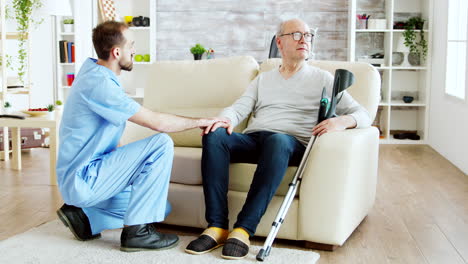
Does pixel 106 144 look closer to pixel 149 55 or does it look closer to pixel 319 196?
pixel 319 196

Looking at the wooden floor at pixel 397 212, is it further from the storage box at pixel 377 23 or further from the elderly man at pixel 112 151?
the storage box at pixel 377 23

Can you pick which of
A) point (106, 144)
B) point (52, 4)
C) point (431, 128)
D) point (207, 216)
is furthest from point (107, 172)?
point (431, 128)

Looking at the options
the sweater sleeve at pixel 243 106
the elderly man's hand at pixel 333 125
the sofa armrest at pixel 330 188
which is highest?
the sweater sleeve at pixel 243 106

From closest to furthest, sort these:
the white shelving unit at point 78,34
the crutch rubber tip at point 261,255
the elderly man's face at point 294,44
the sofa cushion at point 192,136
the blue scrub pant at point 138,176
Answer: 1. the crutch rubber tip at point 261,255
2. the blue scrub pant at point 138,176
3. the elderly man's face at point 294,44
4. the sofa cushion at point 192,136
5. the white shelving unit at point 78,34

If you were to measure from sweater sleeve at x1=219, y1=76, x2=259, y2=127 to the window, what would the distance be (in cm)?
233

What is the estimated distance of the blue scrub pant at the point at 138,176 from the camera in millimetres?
2699

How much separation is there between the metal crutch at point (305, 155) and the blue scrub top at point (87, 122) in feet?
2.54

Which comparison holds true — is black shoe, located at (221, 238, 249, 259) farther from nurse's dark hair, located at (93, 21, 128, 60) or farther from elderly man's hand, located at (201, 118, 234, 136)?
nurse's dark hair, located at (93, 21, 128, 60)

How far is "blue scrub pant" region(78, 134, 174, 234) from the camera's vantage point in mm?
2699

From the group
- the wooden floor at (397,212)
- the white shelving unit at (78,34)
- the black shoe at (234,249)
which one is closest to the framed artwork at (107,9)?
the white shelving unit at (78,34)

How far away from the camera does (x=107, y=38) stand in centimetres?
271

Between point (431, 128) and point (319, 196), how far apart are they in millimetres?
3652

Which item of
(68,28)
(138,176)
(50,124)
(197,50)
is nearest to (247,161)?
(138,176)

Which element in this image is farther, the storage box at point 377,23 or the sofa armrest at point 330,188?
the storage box at point 377,23
